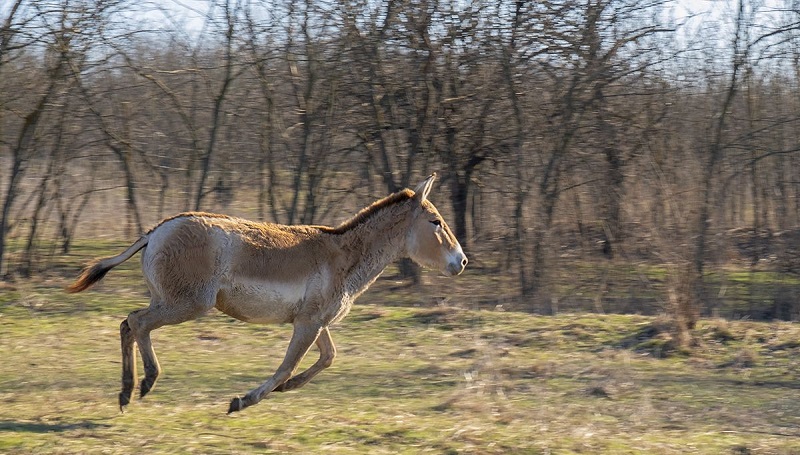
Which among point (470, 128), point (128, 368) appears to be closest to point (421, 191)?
point (128, 368)

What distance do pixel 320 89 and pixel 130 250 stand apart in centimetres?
865

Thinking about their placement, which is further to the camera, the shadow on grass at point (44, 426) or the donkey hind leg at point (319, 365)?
the donkey hind leg at point (319, 365)

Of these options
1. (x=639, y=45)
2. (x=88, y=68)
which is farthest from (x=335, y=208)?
(x=639, y=45)

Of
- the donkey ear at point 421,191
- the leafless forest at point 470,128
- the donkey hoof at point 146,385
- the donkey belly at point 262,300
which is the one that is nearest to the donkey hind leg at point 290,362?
the donkey belly at point 262,300

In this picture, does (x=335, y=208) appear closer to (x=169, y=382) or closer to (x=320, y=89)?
(x=320, y=89)

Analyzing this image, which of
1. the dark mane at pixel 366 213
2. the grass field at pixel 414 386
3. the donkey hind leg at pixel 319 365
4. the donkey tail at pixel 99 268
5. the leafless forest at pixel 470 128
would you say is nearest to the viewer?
the grass field at pixel 414 386

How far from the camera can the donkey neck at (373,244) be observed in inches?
308

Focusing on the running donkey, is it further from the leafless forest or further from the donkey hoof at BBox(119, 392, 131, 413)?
the leafless forest

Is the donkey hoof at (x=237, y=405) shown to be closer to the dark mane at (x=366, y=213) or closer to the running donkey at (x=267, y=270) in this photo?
the running donkey at (x=267, y=270)

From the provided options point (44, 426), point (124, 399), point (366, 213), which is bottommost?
point (44, 426)

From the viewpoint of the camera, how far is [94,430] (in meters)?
6.62

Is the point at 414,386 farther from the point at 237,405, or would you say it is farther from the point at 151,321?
the point at 151,321

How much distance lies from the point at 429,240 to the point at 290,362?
161cm

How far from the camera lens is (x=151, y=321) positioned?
23.2 ft
